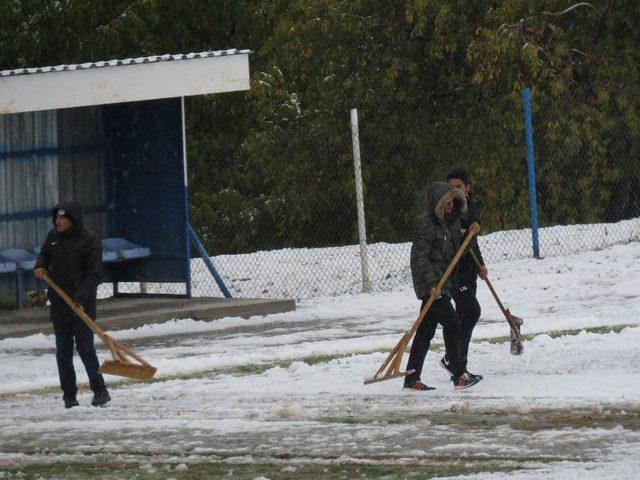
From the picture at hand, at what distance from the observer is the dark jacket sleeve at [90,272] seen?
36.6ft

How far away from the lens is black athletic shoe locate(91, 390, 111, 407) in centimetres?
1116

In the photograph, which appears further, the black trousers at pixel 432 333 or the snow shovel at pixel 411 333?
the black trousers at pixel 432 333

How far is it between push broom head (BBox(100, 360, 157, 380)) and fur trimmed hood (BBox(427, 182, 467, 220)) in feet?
7.62

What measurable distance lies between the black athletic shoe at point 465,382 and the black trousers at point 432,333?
35 mm

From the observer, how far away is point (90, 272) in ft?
36.9

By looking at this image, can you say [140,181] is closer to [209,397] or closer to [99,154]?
[99,154]

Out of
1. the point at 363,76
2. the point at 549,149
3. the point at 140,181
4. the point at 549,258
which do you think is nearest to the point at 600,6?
the point at 363,76

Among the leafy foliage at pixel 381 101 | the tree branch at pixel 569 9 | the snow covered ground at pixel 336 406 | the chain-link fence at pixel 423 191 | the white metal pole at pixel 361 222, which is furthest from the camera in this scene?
the tree branch at pixel 569 9

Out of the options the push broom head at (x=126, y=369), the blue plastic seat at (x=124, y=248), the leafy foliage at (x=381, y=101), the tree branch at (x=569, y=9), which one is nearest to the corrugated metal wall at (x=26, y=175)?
the blue plastic seat at (x=124, y=248)

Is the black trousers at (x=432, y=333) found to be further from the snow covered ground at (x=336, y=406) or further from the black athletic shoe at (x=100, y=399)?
the black athletic shoe at (x=100, y=399)

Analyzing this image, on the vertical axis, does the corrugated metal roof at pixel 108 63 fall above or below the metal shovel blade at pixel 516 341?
above

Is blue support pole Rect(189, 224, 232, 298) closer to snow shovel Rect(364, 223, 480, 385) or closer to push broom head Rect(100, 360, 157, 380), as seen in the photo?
push broom head Rect(100, 360, 157, 380)

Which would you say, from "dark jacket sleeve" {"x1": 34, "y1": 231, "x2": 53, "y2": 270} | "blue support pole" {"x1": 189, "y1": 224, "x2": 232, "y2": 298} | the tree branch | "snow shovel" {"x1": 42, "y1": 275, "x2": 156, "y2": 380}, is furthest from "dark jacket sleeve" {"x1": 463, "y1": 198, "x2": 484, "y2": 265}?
the tree branch

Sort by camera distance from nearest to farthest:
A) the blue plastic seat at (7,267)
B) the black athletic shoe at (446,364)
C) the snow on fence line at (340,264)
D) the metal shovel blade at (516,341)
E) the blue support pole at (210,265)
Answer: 1. the black athletic shoe at (446,364)
2. the metal shovel blade at (516,341)
3. the blue plastic seat at (7,267)
4. the blue support pole at (210,265)
5. the snow on fence line at (340,264)
